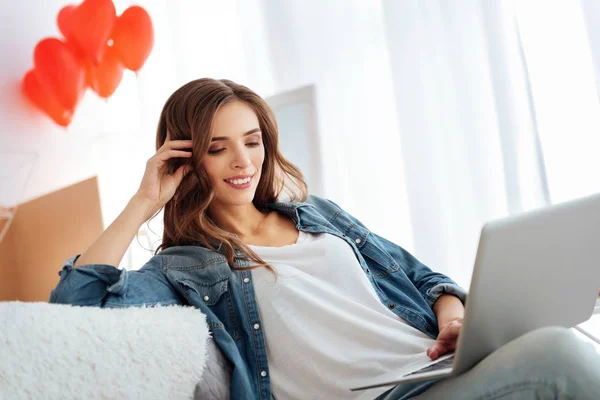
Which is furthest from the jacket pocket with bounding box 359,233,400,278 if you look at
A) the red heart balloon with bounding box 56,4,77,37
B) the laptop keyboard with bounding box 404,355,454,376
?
the red heart balloon with bounding box 56,4,77,37

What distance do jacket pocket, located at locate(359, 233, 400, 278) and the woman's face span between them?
283 millimetres

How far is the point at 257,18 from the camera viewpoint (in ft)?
9.77

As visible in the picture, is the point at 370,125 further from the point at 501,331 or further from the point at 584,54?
the point at 501,331

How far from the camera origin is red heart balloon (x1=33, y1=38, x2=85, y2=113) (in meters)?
2.88

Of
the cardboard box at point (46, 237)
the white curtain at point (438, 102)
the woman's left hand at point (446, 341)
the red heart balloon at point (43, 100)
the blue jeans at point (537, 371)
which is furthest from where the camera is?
the red heart balloon at point (43, 100)

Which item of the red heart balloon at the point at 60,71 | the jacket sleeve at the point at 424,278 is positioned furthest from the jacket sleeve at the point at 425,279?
the red heart balloon at the point at 60,71

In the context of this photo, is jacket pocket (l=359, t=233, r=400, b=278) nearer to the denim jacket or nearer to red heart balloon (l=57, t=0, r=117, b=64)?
the denim jacket

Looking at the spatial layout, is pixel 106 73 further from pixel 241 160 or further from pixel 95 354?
pixel 95 354

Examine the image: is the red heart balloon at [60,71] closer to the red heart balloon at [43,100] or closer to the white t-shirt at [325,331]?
the red heart balloon at [43,100]

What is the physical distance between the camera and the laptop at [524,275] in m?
0.87

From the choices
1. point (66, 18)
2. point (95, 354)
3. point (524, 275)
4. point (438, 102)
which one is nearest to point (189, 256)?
point (95, 354)

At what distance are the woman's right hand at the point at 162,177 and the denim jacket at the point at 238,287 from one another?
0.37ft

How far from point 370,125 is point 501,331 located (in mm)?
1767

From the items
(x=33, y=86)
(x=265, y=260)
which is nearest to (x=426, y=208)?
(x=265, y=260)
